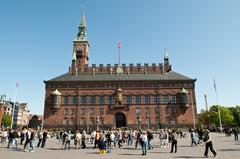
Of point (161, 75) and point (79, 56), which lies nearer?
point (161, 75)

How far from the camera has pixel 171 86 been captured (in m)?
64.4

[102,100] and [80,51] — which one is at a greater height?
[80,51]

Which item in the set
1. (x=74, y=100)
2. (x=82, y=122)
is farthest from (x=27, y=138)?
(x=74, y=100)

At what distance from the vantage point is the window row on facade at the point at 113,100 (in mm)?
63906

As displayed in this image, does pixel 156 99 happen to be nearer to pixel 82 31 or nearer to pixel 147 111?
pixel 147 111

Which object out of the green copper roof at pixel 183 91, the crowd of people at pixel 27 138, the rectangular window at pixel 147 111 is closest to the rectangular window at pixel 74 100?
the rectangular window at pixel 147 111

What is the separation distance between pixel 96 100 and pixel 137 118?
1269 centimetres

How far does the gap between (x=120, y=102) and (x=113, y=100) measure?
2.22m

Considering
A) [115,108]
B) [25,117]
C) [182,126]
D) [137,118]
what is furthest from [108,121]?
[25,117]

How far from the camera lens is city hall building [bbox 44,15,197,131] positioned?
205ft

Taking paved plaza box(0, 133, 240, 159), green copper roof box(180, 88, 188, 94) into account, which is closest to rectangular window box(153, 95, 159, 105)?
green copper roof box(180, 88, 188, 94)

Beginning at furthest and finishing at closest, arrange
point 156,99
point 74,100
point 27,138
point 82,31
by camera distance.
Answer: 1. point 82,31
2. point 74,100
3. point 156,99
4. point 27,138

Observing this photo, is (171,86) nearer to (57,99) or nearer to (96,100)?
(96,100)

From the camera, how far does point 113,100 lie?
212 ft
